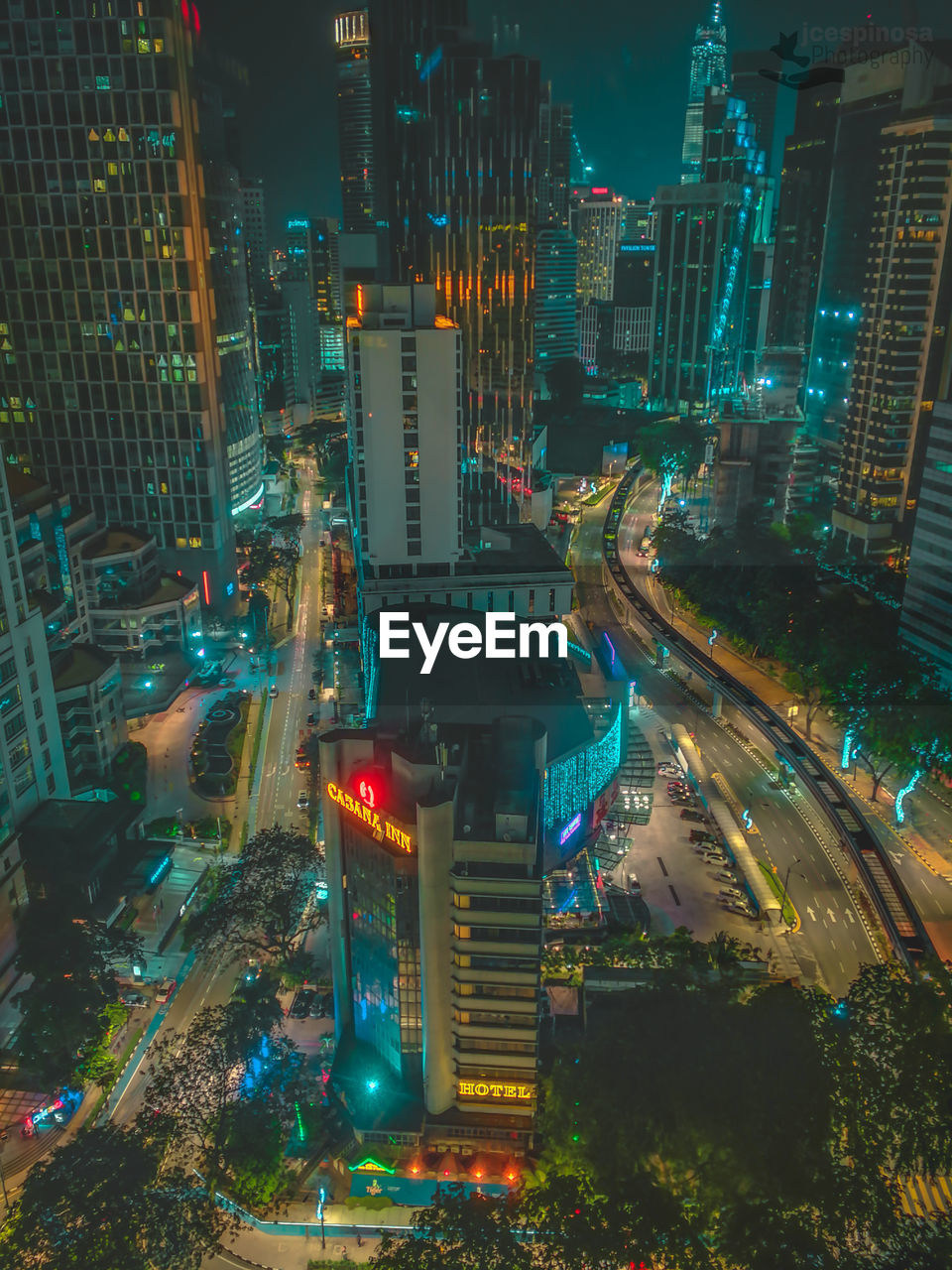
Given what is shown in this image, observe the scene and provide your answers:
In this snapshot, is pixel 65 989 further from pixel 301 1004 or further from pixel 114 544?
pixel 114 544

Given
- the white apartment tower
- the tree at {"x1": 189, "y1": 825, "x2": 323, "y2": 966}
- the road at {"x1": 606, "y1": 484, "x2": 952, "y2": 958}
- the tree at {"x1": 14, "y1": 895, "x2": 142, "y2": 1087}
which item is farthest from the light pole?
the tree at {"x1": 14, "y1": 895, "x2": 142, "y2": 1087}

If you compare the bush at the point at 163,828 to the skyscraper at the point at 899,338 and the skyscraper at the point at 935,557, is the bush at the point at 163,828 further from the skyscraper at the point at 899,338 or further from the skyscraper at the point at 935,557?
the skyscraper at the point at 899,338

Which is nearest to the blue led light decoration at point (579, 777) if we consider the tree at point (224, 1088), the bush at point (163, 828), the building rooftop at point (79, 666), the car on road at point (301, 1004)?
the car on road at point (301, 1004)

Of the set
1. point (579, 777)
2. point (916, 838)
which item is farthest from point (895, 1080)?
point (916, 838)

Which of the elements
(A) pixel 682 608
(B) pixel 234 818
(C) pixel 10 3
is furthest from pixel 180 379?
(A) pixel 682 608

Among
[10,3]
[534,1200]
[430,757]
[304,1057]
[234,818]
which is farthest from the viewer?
[10,3]

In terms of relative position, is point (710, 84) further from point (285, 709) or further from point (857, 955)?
point (857, 955)
